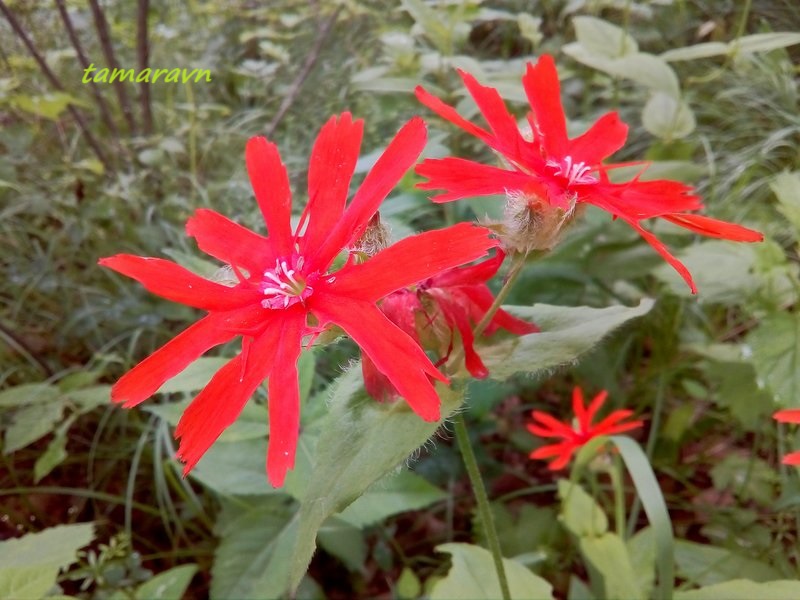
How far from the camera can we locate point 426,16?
1.12 metres

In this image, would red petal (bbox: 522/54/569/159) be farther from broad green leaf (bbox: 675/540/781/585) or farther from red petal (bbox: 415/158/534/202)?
broad green leaf (bbox: 675/540/781/585)

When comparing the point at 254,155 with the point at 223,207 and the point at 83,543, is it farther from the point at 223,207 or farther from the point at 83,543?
the point at 223,207

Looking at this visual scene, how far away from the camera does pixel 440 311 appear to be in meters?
0.51

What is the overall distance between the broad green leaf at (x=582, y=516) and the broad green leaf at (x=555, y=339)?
30 cm

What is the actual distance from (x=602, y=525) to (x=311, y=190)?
59 centimetres

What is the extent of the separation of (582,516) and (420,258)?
0.55 metres

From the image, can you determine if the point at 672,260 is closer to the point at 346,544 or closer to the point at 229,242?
the point at 229,242

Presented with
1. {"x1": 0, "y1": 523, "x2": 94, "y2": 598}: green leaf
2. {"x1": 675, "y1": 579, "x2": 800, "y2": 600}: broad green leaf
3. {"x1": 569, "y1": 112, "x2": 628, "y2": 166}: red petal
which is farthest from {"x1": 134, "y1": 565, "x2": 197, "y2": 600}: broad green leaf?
{"x1": 569, "y1": 112, "x2": 628, "y2": 166}: red petal

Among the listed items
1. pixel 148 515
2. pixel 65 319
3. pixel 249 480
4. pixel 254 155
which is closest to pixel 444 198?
pixel 254 155

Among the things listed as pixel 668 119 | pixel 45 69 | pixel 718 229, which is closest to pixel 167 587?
pixel 718 229

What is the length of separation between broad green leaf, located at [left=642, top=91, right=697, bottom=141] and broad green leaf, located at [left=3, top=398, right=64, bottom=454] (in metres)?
1.11

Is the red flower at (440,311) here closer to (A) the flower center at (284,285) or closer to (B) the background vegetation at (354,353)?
(A) the flower center at (284,285)

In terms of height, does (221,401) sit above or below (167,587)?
above

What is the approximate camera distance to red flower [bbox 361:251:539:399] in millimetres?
492
